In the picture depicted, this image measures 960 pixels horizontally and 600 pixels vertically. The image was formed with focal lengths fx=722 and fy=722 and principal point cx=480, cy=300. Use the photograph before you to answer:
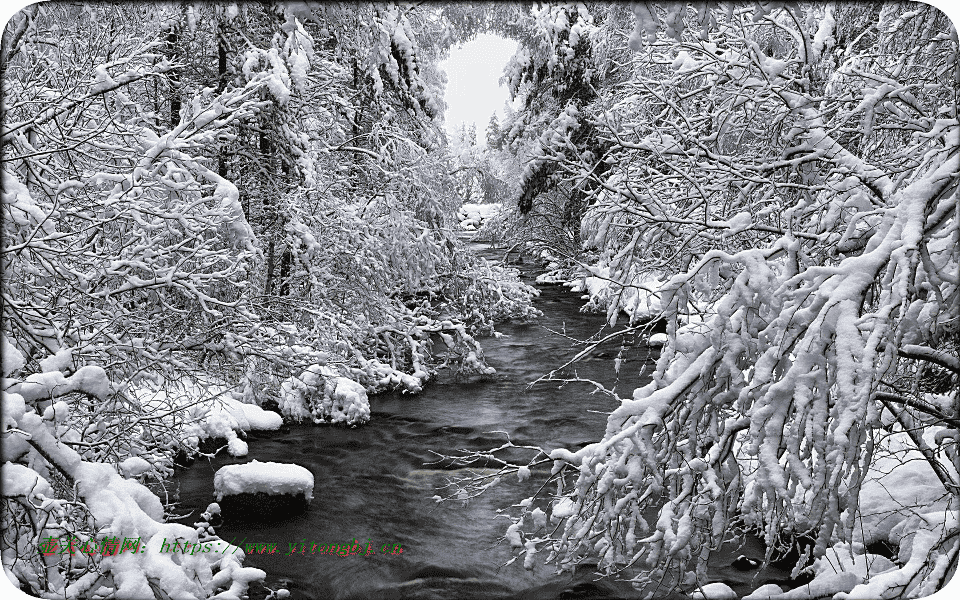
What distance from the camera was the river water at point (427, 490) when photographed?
5.74 m

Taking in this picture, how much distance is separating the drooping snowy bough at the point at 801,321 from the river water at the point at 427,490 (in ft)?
3.59

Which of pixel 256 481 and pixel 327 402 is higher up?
pixel 327 402

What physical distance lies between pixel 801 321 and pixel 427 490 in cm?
554

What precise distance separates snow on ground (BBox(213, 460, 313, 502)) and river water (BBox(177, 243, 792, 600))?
29 cm

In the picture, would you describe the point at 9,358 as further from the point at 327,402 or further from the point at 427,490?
the point at 327,402

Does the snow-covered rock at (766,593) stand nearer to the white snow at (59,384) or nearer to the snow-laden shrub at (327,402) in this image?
the white snow at (59,384)

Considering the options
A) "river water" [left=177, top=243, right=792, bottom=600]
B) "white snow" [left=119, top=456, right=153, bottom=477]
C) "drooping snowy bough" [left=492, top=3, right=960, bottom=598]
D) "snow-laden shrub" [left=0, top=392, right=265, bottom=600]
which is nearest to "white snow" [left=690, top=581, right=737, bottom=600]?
"river water" [left=177, top=243, right=792, bottom=600]

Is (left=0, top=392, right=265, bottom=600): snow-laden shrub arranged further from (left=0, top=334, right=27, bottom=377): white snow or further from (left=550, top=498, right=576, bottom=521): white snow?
(left=550, top=498, right=576, bottom=521): white snow

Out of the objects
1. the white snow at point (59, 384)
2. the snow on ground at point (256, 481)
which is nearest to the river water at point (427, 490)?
the snow on ground at point (256, 481)

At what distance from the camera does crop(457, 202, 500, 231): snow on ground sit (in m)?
14.9

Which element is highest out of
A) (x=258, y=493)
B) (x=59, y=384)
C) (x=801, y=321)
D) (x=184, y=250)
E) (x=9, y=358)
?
(x=184, y=250)

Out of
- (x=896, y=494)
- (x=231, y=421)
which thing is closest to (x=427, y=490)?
(x=231, y=421)

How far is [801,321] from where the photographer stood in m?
2.93

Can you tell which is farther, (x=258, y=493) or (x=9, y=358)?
(x=258, y=493)
